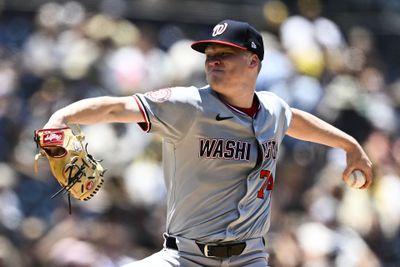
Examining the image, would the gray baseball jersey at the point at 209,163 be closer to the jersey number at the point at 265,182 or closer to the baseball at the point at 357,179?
the jersey number at the point at 265,182

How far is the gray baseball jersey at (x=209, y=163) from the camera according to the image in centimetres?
421

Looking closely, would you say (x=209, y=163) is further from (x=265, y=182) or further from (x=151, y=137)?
(x=151, y=137)

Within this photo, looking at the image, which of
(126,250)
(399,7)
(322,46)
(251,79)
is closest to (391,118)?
(322,46)

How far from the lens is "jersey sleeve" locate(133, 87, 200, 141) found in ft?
13.7

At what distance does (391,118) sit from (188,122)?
562cm

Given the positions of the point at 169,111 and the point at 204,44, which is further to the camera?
the point at 204,44

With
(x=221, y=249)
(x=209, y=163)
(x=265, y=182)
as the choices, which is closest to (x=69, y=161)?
(x=209, y=163)

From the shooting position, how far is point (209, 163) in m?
4.29

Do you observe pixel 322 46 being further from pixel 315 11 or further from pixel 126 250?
Answer: pixel 126 250

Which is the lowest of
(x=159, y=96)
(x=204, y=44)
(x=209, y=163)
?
(x=209, y=163)

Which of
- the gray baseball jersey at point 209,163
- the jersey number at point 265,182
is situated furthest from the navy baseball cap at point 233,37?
the jersey number at point 265,182

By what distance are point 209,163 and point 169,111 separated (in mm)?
333

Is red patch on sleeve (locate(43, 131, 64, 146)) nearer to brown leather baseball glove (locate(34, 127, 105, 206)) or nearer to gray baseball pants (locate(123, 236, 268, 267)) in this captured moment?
brown leather baseball glove (locate(34, 127, 105, 206))

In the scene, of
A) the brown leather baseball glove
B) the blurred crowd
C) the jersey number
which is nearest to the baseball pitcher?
the jersey number
